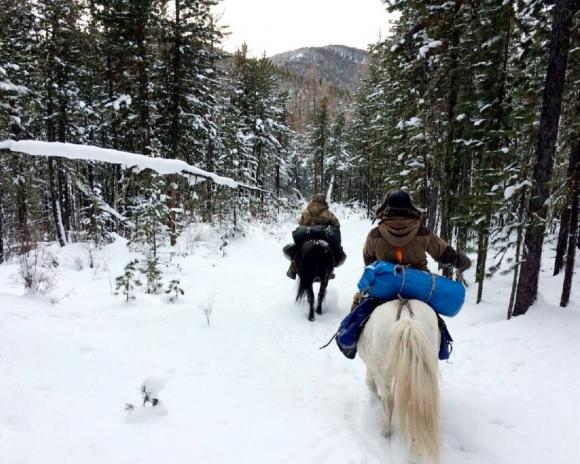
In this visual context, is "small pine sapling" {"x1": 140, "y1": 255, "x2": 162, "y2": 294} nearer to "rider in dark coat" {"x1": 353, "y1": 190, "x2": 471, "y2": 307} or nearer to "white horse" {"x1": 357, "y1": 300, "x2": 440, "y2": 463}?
"rider in dark coat" {"x1": 353, "y1": 190, "x2": 471, "y2": 307}

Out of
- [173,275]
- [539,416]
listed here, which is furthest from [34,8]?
[539,416]

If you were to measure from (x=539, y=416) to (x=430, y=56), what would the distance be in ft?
32.5

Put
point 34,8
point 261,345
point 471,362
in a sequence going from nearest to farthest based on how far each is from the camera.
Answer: point 471,362, point 261,345, point 34,8

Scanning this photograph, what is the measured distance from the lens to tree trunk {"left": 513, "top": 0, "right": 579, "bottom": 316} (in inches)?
231

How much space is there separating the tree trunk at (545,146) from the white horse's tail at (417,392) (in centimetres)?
446

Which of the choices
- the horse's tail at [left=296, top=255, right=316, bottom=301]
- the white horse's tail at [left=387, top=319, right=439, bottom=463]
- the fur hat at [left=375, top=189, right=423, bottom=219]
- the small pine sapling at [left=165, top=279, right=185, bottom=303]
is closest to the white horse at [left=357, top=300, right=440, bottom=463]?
the white horse's tail at [left=387, top=319, right=439, bottom=463]

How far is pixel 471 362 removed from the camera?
5.82 metres

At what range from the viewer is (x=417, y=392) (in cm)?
310

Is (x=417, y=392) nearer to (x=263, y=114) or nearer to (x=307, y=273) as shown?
(x=307, y=273)

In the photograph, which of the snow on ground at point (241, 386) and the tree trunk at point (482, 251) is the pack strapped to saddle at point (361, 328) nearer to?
the snow on ground at point (241, 386)

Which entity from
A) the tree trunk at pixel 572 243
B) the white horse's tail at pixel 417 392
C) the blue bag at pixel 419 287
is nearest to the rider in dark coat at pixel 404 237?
the blue bag at pixel 419 287

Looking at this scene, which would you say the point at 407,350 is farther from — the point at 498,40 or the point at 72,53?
the point at 72,53

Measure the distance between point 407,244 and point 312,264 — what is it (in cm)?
378

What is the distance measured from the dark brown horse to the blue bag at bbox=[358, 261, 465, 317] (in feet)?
13.3
